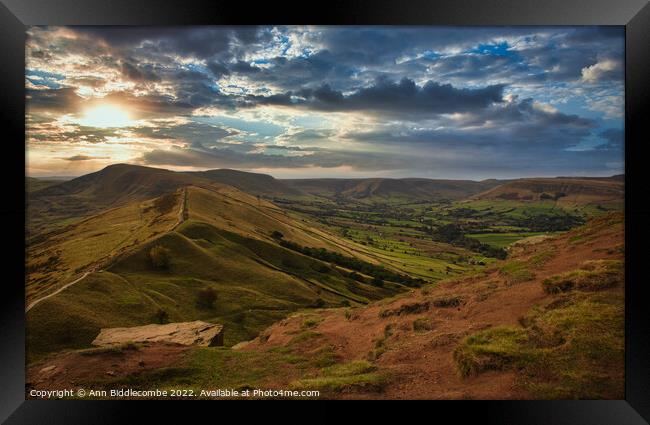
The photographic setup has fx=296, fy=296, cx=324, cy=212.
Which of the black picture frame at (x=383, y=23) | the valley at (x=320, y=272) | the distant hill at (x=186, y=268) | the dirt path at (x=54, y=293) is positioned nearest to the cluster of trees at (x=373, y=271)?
the valley at (x=320, y=272)

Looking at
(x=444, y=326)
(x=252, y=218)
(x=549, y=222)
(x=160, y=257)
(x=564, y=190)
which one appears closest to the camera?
(x=444, y=326)

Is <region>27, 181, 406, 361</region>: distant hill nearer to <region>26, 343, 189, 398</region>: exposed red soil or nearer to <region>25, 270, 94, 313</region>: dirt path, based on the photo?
<region>25, 270, 94, 313</region>: dirt path

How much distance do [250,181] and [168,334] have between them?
5.32 metres

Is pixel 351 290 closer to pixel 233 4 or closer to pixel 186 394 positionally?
pixel 186 394

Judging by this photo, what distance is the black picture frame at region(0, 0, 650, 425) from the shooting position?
615 cm

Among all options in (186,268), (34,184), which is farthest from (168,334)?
(34,184)

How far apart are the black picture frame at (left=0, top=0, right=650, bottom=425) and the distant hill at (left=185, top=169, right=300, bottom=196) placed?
4574 mm

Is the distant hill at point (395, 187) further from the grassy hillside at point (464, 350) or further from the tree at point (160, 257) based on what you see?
the tree at point (160, 257)

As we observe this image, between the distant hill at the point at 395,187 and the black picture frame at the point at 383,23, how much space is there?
421 cm

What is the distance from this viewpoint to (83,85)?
26.5ft

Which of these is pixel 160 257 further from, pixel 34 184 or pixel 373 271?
pixel 373 271

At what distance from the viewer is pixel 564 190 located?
8.98m

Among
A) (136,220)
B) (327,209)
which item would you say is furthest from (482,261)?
(136,220)

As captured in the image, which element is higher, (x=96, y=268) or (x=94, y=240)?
(x=94, y=240)
